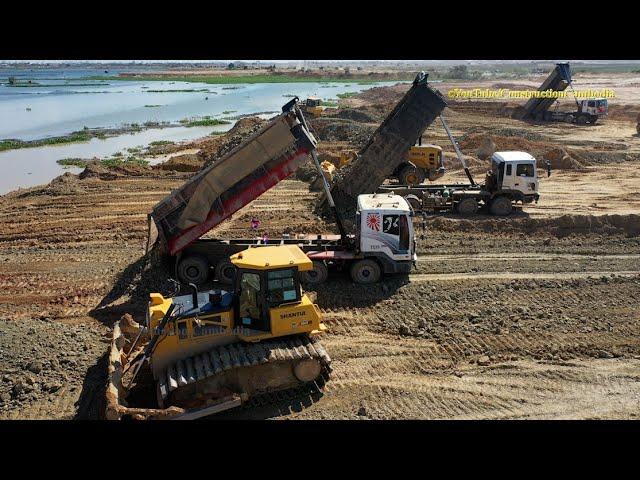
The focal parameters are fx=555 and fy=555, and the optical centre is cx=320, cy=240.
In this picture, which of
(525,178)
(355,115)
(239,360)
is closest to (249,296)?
(239,360)

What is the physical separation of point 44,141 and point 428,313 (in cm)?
3259

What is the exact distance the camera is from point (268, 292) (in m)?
8.43

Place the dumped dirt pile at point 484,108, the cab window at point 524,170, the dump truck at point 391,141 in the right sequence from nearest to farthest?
the dump truck at point 391,141 → the cab window at point 524,170 → the dumped dirt pile at point 484,108

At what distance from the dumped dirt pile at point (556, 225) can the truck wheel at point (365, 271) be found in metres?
4.57

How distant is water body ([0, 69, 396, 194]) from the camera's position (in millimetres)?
30811

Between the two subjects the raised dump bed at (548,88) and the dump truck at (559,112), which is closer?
the raised dump bed at (548,88)

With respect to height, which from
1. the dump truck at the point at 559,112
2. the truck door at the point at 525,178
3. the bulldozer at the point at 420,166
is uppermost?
the dump truck at the point at 559,112

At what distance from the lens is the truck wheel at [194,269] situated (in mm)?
12805

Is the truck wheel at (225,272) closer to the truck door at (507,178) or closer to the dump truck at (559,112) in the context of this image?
the truck door at (507,178)

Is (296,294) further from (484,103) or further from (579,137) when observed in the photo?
(484,103)

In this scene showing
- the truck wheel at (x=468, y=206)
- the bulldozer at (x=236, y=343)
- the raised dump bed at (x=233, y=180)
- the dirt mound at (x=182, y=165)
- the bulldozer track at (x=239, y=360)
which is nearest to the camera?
the bulldozer track at (x=239, y=360)

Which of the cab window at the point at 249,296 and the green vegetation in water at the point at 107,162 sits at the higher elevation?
the green vegetation in water at the point at 107,162

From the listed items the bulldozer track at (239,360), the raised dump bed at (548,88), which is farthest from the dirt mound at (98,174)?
the raised dump bed at (548,88)

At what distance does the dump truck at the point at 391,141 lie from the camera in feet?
55.6
